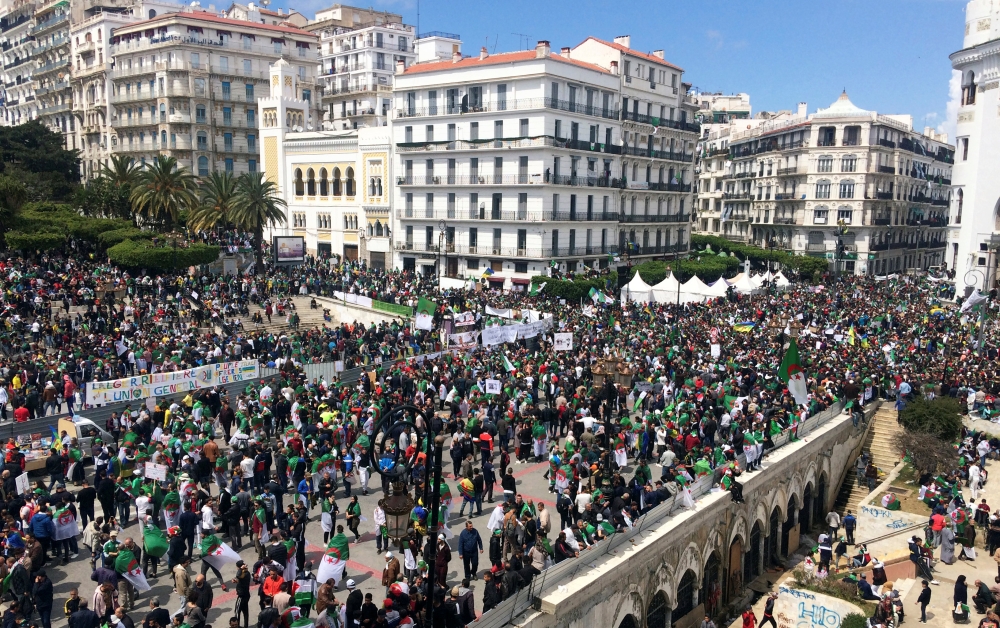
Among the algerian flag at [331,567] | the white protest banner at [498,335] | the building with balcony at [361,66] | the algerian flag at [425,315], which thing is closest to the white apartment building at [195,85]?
the building with balcony at [361,66]

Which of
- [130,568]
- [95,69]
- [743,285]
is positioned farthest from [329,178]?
[130,568]

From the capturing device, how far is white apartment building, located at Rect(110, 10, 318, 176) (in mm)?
68250

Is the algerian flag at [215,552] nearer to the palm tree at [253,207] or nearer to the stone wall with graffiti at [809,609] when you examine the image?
the stone wall with graffiti at [809,609]

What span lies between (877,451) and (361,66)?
63044 mm

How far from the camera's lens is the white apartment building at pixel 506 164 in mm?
51625

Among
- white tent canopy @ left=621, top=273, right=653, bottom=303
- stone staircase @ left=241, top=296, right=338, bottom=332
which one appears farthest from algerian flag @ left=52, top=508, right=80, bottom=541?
white tent canopy @ left=621, top=273, right=653, bottom=303

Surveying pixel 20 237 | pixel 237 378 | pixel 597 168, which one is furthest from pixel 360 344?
pixel 597 168

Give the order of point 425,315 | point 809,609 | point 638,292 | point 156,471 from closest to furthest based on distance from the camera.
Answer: point 156,471, point 809,609, point 425,315, point 638,292

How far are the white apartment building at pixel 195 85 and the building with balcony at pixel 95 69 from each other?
1273mm

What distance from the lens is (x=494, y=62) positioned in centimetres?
5256

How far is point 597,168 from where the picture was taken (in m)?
56.0

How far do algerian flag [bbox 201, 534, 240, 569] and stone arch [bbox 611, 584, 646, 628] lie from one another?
7.64 metres

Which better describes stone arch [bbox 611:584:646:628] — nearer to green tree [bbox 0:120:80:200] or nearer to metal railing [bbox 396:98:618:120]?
metal railing [bbox 396:98:618:120]

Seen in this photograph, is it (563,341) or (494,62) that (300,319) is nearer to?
(563,341)
